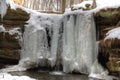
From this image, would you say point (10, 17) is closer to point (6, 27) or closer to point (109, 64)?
point (6, 27)

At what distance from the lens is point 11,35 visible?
13.7 m

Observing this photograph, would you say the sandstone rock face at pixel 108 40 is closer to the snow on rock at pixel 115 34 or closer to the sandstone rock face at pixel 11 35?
the snow on rock at pixel 115 34

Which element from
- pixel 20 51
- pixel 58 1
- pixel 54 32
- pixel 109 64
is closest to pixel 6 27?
pixel 20 51

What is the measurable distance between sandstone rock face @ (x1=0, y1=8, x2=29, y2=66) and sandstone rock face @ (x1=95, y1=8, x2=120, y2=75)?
4.38 meters

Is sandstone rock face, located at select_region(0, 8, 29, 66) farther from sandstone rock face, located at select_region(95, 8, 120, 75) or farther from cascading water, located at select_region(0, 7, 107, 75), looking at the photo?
sandstone rock face, located at select_region(95, 8, 120, 75)

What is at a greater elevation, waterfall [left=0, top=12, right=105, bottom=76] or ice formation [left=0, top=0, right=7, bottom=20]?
ice formation [left=0, top=0, right=7, bottom=20]

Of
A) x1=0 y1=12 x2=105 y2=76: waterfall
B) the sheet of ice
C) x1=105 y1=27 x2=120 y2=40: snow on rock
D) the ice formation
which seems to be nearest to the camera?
x1=105 y1=27 x2=120 y2=40: snow on rock

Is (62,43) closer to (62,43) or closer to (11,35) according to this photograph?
(62,43)

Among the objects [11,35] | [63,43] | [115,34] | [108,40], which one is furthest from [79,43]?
[11,35]

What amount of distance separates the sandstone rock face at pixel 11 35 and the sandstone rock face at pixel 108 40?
4375 mm

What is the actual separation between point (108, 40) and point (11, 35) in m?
5.93

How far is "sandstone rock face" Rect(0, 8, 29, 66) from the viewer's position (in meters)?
13.6

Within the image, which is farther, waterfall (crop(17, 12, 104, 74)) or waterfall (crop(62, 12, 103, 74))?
waterfall (crop(17, 12, 104, 74))

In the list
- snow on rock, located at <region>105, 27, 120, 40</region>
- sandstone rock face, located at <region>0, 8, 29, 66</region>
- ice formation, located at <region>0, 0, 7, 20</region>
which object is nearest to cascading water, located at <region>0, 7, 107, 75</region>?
sandstone rock face, located at <region>0, 8, 29, 66</region>
